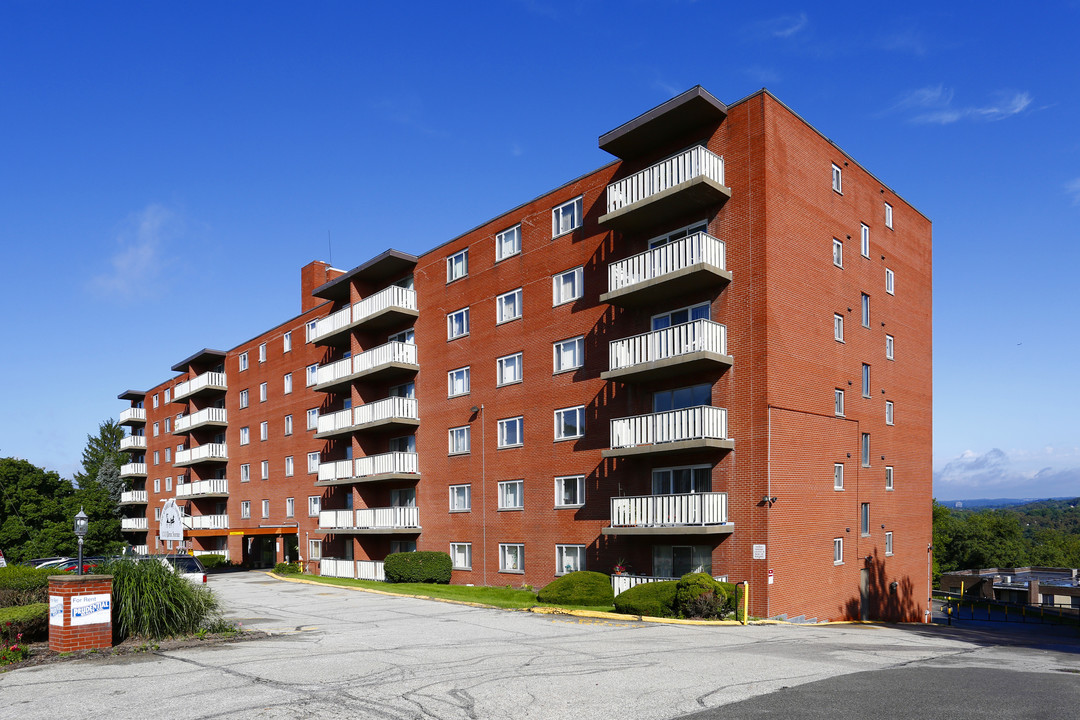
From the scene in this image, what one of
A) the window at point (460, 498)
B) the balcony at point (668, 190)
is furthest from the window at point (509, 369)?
the balcony at point (668, 190)

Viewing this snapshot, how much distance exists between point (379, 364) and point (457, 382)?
15.3 ft

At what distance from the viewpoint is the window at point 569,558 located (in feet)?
99.3

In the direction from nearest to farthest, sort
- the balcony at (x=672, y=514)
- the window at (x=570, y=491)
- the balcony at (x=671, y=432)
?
the balcony at (x=672, y=514)
the balcony at (x=671, y=432)
the window at (x=570, y=491)

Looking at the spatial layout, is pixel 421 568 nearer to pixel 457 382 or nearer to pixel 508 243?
pixel 457 382

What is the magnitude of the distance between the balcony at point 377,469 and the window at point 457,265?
28.2ft

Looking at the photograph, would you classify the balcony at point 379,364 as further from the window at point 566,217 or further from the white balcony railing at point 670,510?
the white balcony railing at point 670,510

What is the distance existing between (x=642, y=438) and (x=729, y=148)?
9657mm

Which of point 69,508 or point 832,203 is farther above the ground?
point 832,203

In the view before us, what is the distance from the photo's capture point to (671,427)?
25766mm

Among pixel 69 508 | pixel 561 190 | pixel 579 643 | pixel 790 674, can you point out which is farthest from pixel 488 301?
pixel 69 508

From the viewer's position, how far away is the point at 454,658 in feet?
49.4

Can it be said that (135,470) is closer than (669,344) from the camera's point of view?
No

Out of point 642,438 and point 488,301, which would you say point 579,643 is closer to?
point 642,438

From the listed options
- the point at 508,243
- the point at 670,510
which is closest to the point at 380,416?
the point at 508,243
